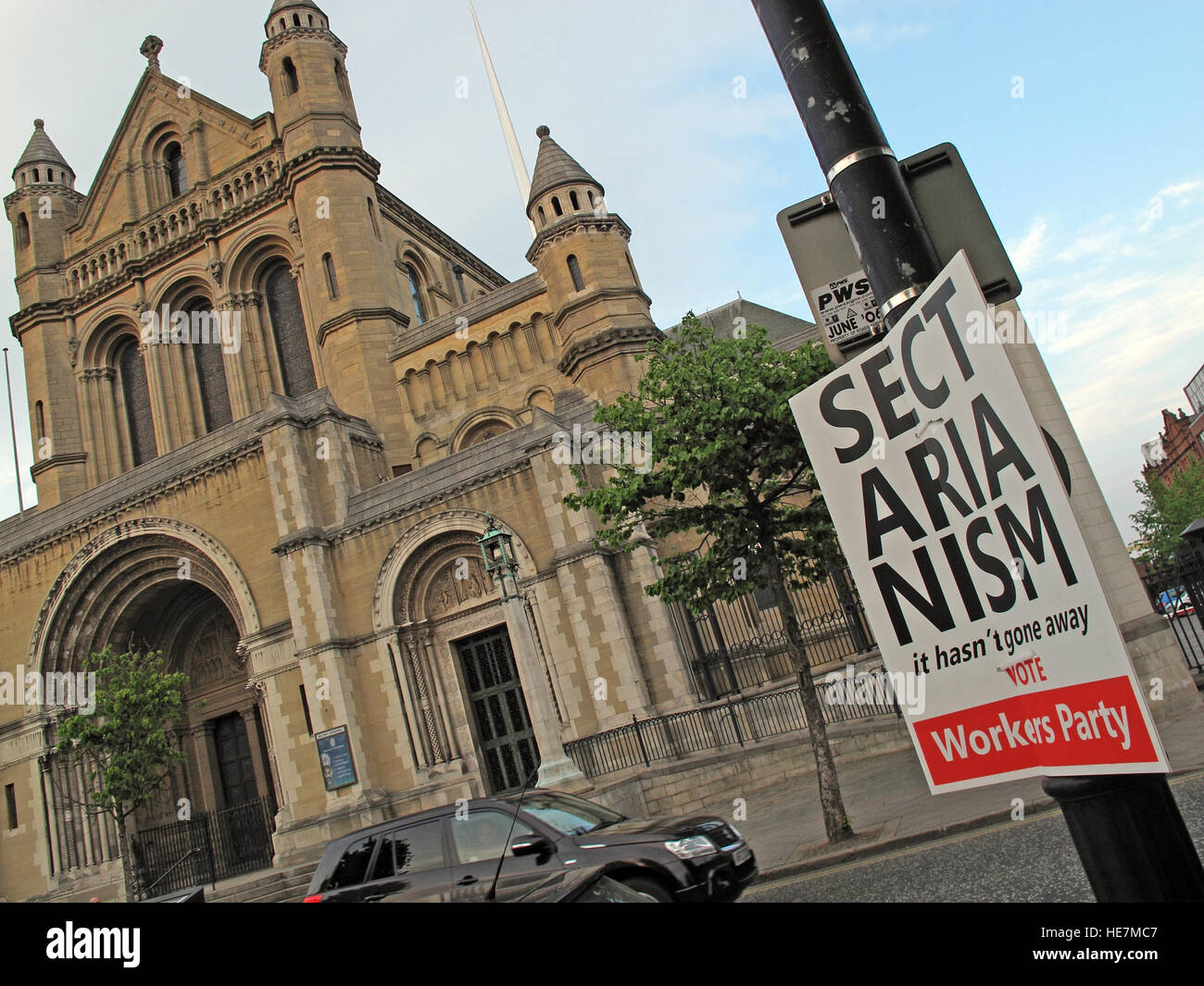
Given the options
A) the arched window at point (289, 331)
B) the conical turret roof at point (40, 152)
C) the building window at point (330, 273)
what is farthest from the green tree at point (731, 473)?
the conical turret roof at point (40, 152)

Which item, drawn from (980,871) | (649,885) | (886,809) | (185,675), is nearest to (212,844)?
(185,675)

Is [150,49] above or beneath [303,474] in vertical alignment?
above

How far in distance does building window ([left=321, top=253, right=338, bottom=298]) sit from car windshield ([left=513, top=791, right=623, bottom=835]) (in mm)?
22987

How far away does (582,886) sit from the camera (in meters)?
3.33

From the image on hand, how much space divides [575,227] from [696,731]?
14828mm

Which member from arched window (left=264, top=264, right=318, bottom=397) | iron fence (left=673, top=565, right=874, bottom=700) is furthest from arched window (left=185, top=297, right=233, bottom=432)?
iron fence (left=673, top=565, right=874, bottom=700)

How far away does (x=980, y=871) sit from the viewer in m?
6.25

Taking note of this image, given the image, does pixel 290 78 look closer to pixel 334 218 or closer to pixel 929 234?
pixel 334 218

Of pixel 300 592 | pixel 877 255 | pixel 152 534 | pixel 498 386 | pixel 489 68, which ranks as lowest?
pixel 877 255

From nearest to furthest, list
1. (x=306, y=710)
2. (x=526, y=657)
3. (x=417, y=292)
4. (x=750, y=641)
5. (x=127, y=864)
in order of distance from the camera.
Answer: (x=526, y=657)
(x=750, y=641)
(x=127, y=864)
(x=306, y=710)
(x=417, y=292)

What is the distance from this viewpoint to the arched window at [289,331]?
2959cm
